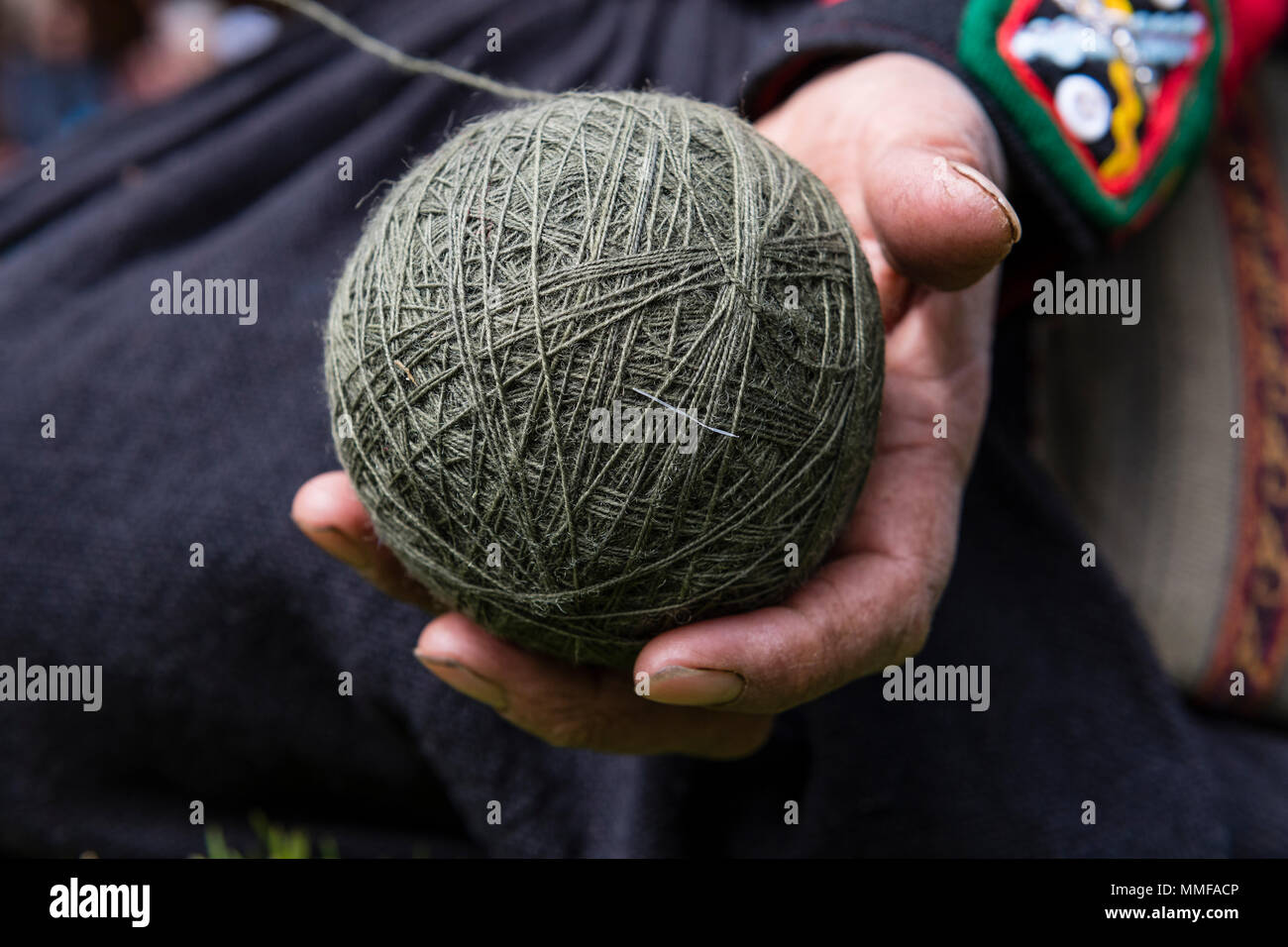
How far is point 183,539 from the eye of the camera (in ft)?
3.15

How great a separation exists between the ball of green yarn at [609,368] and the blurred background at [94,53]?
0.96m

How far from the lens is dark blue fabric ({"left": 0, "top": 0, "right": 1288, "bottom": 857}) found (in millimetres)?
935

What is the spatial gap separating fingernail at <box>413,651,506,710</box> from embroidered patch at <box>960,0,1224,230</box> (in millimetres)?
695

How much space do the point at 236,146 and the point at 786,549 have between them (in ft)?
2.90

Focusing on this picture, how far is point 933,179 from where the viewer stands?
0.67m

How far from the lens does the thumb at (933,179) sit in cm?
67

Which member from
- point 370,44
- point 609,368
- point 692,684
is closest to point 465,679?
point 692,684

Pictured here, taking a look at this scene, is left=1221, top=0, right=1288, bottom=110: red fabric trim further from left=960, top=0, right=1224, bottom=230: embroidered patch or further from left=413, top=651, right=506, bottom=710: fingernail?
left=413, top=651, right=506, bottom=710: fingernail

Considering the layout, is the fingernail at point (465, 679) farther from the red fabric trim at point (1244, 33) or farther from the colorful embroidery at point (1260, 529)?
the red fabric trim at point (1244, 33)

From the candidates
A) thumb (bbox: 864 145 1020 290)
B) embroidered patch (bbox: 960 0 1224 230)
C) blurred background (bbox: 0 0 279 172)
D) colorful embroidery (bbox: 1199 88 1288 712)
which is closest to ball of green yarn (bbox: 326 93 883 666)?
thumb (bbox: 864 145 1020 290)

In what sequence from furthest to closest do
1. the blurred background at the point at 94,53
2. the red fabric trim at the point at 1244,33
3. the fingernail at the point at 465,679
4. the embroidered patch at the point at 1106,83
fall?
the blurred background at the point at 94,53
the red fabric trim at the point at 1244,33
the embroidered patch at the point at 1106,83
the fingernail at the point at 465,679

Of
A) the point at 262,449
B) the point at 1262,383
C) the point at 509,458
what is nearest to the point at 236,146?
the point at 262,449

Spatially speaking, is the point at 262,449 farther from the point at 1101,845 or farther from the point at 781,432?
the point at 1101,845

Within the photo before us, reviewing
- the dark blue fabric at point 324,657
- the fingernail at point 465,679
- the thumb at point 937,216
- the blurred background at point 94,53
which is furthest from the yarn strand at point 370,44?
the fingernail at point 465,679
